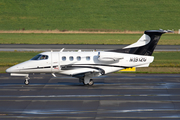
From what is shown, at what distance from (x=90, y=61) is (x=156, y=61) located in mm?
15816

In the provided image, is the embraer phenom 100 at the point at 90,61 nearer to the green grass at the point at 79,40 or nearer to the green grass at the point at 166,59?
the green grass at the point at 166,59

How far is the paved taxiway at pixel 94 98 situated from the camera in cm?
1959

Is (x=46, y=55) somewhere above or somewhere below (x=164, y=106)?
above

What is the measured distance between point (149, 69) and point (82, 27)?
5851cm

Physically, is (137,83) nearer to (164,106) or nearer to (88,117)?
(164,106)

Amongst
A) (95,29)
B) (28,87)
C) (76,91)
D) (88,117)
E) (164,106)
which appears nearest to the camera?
(88,117)

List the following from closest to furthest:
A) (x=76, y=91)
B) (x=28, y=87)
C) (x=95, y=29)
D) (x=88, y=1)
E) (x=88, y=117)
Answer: (x=88, y=117) → (x=76, y=91) → (x=28, y=87) → (x=95, y=29) → (x=88, y=1)

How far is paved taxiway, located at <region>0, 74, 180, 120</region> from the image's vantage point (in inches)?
771

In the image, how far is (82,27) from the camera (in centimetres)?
9306

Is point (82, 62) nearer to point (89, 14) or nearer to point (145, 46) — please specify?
point (145, 46)

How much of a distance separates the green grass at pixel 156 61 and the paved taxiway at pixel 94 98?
3.62 metres

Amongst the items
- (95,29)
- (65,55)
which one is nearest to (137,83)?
(65,55)

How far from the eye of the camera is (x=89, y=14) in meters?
104

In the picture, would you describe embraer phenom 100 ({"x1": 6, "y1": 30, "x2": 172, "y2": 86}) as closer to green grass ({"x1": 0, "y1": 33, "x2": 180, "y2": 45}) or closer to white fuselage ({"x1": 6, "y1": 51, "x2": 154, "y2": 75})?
white fuselage ({"x1": 6, "y1": 51, "x2": 154, "y2": 75})
